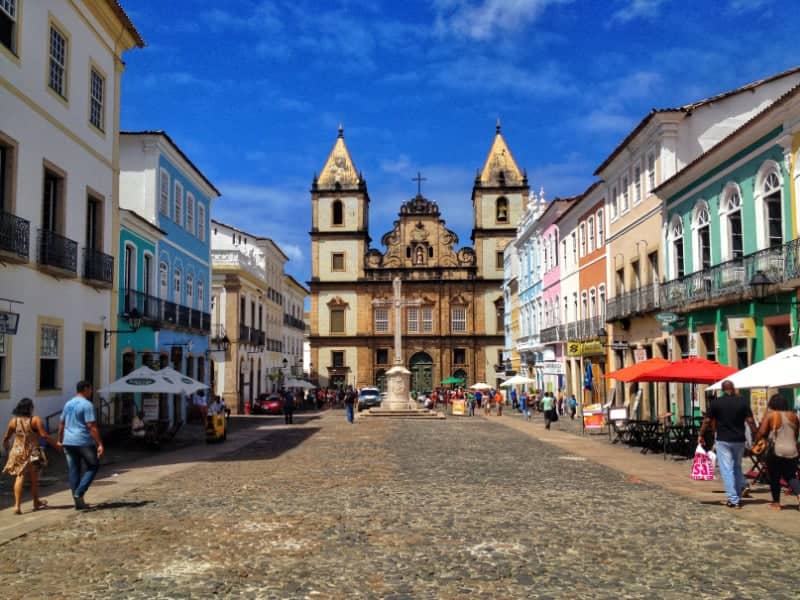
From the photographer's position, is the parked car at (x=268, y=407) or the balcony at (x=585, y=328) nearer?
the balcony at (x=585, y=328)

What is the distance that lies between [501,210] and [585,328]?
38.7 meters

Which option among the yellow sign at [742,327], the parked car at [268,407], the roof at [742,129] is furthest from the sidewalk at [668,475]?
the parked car at [268,407]

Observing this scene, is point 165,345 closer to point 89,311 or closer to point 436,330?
point 89,311

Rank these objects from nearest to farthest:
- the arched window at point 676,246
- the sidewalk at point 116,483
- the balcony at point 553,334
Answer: the sidewalk at point 116,483
the arched window at point 676,246
the balcony at point 553,334

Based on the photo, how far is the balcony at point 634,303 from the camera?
25.8 meters

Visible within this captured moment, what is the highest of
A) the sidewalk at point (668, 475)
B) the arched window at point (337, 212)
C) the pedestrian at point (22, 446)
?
the arched window at point (337, 212)

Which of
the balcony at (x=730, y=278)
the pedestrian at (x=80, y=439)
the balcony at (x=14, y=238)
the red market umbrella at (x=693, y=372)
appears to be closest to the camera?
the pedestrian at (x=80, y=439)

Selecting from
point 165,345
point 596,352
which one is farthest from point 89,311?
point 596,352

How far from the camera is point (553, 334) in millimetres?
42156

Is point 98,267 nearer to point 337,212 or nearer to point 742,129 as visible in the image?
point 742,129

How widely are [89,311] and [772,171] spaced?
15.8 meters

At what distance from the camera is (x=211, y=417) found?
22625 millimetres

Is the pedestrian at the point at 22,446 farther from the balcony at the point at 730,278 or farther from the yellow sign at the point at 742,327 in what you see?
the yellow sign at the point at 742,327

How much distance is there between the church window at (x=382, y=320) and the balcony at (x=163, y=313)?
1481 inches
